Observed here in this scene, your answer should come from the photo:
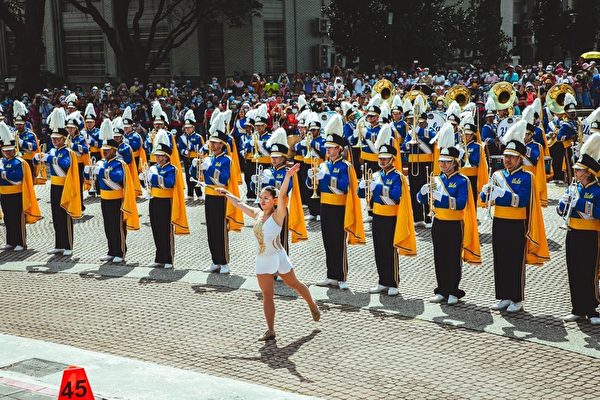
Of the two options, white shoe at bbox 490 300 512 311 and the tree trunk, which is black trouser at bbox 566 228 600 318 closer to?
white shoe at bbox 490 300 512 311

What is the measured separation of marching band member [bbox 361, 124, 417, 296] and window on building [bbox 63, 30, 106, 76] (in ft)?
122

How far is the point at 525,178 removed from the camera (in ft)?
35.9

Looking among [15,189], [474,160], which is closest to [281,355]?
[474,160]

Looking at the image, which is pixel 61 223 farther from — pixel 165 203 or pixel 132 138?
pixel 132 138

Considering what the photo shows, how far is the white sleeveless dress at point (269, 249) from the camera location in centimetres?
1005

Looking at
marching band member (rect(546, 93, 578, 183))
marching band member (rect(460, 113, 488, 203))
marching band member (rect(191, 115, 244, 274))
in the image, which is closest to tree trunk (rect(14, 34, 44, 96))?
marching band member (rect(546, 93, 578, 183))

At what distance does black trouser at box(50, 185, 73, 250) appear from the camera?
1520 centimetres

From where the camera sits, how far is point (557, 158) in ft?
68.3

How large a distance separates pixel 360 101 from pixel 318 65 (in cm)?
1948

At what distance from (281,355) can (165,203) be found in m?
5.13

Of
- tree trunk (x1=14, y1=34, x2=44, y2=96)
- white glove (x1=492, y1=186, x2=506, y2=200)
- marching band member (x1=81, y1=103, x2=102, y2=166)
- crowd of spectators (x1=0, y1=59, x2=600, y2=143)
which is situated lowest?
white glove (x1=492, y1=186, x2=506, y2=200)

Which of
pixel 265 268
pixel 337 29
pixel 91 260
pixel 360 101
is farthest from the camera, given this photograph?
pixel 337 29

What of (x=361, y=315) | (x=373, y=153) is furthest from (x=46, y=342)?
(x=373, y=153)

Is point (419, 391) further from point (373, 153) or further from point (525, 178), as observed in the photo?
point (373, 153)
